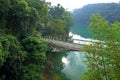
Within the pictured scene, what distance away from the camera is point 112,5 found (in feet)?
259

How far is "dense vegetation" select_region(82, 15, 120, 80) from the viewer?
7398mm

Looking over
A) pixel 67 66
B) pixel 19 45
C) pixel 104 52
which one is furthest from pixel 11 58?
pixel 67 66

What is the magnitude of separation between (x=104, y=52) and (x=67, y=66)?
18.6m

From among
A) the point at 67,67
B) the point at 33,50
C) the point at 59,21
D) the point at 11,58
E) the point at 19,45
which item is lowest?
the point at 67,67

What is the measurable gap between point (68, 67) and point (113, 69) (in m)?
18.3

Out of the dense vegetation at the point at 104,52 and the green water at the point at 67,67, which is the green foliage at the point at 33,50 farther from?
the dense vegetation at the point at 104,52

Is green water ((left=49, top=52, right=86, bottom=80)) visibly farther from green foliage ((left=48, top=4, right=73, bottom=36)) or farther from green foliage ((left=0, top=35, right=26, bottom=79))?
green foliage ((left=0, top=35, right=26, bottom=79))

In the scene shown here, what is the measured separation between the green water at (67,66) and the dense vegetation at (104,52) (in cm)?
1283

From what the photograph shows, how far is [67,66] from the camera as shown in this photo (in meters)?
26.0

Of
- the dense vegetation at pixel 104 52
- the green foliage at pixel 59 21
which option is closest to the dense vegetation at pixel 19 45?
the dense vegetation at pixel 104 52

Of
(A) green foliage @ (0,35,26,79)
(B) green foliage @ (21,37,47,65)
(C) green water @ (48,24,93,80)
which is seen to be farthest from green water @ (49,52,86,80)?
(A) green foliage @ (0,35,26,79)

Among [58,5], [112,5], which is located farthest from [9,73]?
[112,5]

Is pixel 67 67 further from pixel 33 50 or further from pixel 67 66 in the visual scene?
pixel 33 50

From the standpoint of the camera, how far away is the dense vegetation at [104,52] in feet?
24.3
